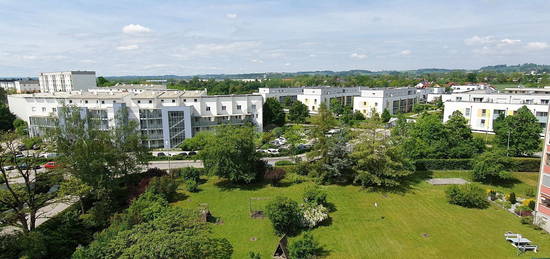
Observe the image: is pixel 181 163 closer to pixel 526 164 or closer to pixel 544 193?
pixel 544 193

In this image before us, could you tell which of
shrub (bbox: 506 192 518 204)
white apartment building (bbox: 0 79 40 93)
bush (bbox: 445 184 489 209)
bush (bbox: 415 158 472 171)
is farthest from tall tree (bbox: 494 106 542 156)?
white apartment building (bbox: 0 79 40 93)

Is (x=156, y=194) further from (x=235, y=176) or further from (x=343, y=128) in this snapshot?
(x=343, y=128)

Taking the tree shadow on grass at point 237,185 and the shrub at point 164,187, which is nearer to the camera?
the shrub at point 164,187

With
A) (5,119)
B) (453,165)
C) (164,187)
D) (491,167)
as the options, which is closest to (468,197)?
(491,167)

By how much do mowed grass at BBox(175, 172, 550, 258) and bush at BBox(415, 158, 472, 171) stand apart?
21.8ft

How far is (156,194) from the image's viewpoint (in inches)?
1366

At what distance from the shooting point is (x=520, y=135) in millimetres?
47156

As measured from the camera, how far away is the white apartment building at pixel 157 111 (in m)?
61.4

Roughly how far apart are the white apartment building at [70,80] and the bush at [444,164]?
122 metres

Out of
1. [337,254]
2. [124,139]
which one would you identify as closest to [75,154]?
[124,139]

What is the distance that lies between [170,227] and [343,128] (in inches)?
1126

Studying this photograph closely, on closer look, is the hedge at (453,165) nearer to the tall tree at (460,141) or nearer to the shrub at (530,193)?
the tall tree at (460,141)

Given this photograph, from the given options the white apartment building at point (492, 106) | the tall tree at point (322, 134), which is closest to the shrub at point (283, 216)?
the tall tree at point (322, 134)

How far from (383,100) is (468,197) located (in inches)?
2364
